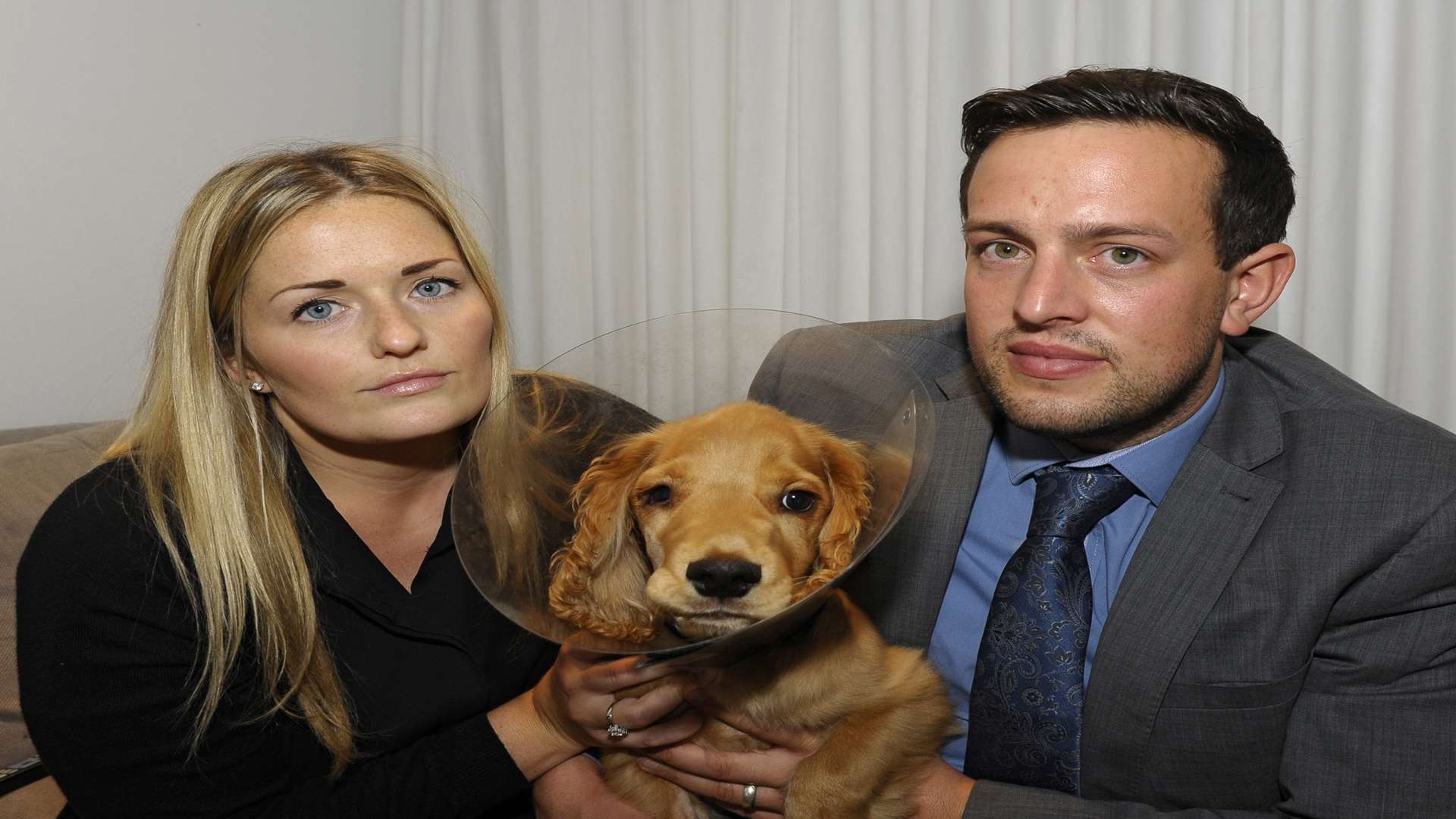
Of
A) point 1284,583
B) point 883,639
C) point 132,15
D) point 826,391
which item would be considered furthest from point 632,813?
point 132,15

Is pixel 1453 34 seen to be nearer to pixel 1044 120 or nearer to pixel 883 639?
pixel 1044 120

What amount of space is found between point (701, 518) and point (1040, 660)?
75 centimetres

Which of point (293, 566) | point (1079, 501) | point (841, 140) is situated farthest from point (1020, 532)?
point (841, 140)

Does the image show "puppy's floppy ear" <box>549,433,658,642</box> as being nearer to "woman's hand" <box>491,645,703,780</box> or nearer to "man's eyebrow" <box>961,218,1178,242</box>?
"woman's hand" <box>491,645,703,780</box>

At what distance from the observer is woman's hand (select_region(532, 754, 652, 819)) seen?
5.84 feet

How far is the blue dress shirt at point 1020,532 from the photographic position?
1.83 metres

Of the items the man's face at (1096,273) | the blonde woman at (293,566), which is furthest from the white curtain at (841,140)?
the blonde woman at (293,566)

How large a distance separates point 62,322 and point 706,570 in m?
2.44

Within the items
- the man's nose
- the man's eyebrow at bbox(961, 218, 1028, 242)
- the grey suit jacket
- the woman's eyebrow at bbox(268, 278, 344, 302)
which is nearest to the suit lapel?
the grey suit jacket

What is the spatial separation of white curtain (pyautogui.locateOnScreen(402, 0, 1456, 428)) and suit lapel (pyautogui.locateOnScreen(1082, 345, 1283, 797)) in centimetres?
106

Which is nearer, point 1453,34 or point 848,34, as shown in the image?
point 1453,34

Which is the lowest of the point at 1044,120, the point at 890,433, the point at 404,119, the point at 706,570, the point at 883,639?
the point at 883,639

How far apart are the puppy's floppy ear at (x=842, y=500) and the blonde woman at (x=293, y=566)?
416 mm

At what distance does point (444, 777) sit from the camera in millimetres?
1758
